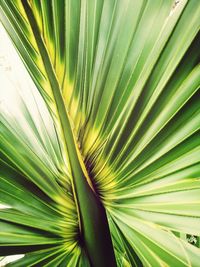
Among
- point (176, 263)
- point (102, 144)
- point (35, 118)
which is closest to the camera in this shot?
point (176, 263)

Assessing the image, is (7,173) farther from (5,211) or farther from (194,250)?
(194,250)

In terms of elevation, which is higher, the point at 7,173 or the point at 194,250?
the point at 7,173

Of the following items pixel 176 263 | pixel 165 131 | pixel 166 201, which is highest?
pixel 165 131

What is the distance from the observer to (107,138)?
61 cm

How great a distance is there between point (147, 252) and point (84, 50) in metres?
0.38

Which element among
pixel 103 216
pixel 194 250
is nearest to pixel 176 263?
pixel 194 250

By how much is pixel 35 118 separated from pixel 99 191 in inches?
10.1

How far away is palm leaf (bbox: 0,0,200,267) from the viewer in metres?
0.52

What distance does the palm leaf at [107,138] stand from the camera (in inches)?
20.4

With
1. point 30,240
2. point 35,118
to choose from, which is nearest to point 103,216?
point 30,240

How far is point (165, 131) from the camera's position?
556 millimetres

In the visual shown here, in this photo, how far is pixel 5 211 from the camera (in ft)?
1.99

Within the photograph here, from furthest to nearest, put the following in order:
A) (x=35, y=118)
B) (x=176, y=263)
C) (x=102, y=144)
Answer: (x=35, y=118) → (x=102, y=144) → (x=176, y=263)

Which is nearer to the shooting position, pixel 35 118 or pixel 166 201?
pixel 166 201
